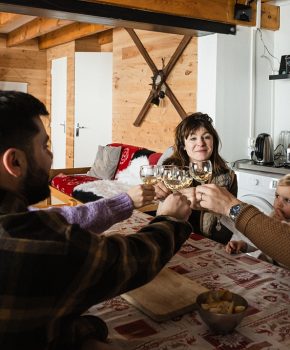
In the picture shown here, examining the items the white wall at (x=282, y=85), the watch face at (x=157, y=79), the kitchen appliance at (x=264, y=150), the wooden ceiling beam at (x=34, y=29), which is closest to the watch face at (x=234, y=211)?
the kitchen appliance at (x=264, y=150)

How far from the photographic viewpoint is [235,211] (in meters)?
1.22

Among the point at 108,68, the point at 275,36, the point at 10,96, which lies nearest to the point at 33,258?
the point at 10,96

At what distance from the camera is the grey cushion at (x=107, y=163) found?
187 inches

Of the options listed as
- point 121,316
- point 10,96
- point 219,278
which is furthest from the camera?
point 219,278

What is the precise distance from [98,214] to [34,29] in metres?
4.97

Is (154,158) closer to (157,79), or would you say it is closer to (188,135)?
(157,79)

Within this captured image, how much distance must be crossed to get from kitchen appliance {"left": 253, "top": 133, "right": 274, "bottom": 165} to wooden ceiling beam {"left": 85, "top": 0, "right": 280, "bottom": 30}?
96cm

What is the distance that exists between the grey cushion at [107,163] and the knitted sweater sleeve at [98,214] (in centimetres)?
332

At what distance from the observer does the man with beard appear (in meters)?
0.66

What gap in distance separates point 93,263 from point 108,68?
562 cm

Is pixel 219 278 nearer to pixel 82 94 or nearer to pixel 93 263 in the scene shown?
pixel 93 263

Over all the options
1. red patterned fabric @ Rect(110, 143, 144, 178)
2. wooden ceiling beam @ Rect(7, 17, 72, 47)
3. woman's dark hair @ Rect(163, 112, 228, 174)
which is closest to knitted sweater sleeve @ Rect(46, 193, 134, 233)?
woman's dark hair @ Rect(163, 112, 228, 174)

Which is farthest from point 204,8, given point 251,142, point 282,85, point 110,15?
point 251,142

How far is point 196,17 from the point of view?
3.24 meters
